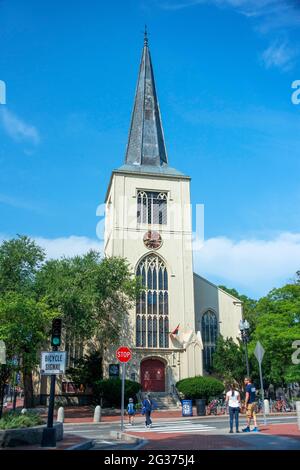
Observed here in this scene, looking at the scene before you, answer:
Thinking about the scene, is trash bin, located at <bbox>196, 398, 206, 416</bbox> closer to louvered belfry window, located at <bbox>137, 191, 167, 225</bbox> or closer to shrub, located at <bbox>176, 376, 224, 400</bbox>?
shrub, located at <bbox>176, 376, 224, 400</bbox>

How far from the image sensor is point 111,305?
36906 millimetres

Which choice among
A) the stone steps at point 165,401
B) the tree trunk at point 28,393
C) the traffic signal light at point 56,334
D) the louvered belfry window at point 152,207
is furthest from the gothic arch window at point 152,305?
the traffic signal light at point 56,334

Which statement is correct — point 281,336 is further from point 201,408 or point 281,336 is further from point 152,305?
point 152,305

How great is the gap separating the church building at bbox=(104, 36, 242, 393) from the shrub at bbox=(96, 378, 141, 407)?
3333 millimetres

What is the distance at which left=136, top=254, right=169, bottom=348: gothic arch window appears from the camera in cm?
3806

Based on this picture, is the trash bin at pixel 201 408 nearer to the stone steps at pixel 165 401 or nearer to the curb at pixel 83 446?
the stone steps at pixel 165 401

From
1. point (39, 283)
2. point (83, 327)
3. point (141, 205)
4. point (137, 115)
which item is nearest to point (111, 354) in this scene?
point (83, 327)

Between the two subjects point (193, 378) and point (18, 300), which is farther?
point (193, 378)

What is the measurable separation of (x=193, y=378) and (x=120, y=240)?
1303 cm

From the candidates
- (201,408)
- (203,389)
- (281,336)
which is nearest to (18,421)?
(201,408)

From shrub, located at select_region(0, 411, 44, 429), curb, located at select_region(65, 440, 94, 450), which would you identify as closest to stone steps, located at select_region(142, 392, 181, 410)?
shrub, located at select_region(0, 411, 44, 429)

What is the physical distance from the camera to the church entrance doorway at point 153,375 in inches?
1459

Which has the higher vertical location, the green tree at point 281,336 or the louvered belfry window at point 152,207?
the louvered belfry window at point 152,207
